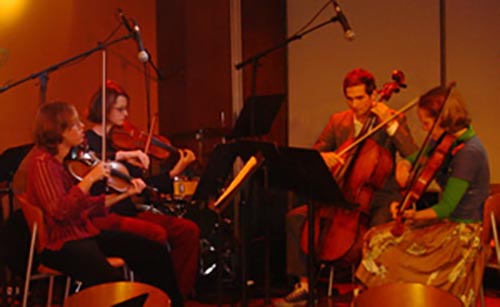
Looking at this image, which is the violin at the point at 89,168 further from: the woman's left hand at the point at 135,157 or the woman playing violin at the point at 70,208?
the woman's left hand at the point at 135,157

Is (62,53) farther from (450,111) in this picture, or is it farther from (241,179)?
(450,111)

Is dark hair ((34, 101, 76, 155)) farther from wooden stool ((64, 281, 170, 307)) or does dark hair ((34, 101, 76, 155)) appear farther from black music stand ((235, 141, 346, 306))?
wooden stool ((64, 281, 170, 307))

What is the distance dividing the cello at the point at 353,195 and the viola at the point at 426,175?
1.17ft

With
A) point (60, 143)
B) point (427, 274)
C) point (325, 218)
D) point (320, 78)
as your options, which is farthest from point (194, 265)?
point (320, 78)

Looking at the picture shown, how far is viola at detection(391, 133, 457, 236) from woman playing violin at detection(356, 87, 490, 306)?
0.01m

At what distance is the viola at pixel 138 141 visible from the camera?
3414 millimetres

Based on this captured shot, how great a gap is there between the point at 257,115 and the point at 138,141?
2.18ft

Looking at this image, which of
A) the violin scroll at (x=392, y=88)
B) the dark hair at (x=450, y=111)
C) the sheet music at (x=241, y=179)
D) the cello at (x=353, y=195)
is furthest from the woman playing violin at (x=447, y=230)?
the sheet music at (x=241, y=179)

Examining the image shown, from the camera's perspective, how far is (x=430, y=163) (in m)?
2.63

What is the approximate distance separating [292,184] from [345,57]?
1964mm

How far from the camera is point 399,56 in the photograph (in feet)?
13.6

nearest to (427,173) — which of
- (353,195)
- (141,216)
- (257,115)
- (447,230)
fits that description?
(447,230)

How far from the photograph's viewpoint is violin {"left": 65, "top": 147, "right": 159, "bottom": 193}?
2927mm

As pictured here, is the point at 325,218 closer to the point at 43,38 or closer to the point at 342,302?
the point at 342,302
